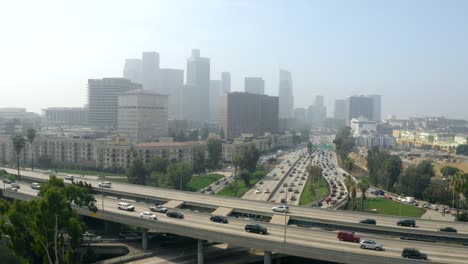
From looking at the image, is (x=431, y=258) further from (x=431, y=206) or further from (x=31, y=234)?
(x=431, y=206)

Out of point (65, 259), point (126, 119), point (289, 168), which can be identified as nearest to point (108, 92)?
point (126, 119)

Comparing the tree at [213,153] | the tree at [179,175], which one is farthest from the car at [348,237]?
the tree at [213,153]

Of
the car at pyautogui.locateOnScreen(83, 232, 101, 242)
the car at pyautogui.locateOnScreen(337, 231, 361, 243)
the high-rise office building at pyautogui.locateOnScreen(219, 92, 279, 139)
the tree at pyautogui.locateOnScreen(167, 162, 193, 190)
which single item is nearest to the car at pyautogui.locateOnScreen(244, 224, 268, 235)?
the car at pyautogui.locateOnScreen(337, 231, 361, 243)

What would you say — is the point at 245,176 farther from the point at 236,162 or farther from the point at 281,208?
the point at 281,208

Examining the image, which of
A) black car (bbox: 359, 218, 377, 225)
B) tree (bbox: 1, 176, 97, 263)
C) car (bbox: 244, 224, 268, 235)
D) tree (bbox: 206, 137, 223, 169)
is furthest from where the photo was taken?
tree (bbox: 206, 137, 223, 169)

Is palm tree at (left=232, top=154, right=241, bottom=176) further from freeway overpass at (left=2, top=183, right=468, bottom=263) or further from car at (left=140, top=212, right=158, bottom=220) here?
car at (left=140, top=212, right=158, bottom=220)
